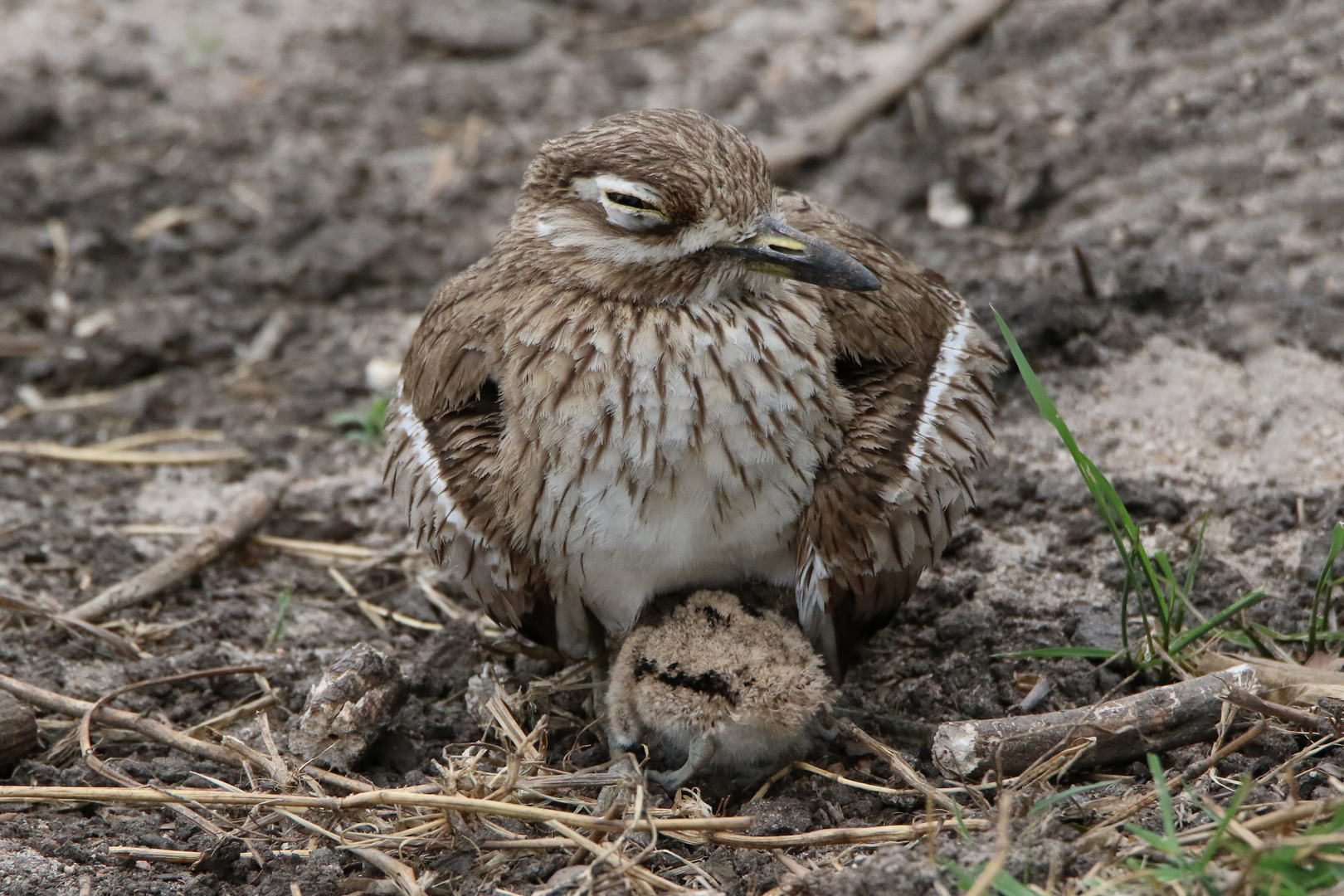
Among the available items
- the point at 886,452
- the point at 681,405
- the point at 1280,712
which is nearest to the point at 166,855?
the point at 681,405

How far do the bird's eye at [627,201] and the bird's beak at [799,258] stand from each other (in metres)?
0.20

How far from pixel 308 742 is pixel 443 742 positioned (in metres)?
0.37

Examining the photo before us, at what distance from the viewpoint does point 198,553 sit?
4.64 metres

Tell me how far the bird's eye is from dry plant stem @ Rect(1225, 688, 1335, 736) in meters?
1.75

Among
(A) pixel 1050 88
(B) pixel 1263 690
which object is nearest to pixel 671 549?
(B) pixel 1263 690

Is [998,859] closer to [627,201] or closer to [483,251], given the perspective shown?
[627,201]

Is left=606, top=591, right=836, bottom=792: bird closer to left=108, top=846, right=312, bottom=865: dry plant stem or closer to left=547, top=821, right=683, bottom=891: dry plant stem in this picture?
left=547, top=821, right=683, bottom=891: dry plant stem

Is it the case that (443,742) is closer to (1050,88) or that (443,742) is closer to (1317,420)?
(1317,420)

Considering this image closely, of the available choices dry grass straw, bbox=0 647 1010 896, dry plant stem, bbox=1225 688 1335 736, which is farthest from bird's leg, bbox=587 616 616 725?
dry plant stem, bbox=1225 688 1335 736

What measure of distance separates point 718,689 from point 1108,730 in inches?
35.6

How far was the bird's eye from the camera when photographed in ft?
11.7

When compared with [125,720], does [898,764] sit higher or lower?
higher

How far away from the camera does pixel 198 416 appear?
5.59 meters

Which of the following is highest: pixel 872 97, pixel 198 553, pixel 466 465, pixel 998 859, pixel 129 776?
pixel 872 97
